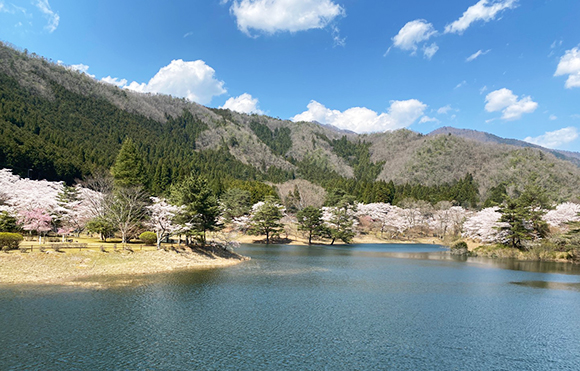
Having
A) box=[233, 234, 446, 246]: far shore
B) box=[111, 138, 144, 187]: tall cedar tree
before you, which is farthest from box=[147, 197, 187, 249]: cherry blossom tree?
box=[233, 234, 446, 246]: far shore

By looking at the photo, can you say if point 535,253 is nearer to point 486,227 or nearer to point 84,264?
point 486,227

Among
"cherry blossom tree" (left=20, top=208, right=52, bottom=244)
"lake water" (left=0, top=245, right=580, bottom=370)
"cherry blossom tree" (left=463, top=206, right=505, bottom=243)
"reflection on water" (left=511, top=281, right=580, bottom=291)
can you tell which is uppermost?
"cherry blossom tree" (left=463, top=206, right=505, bottom=243)

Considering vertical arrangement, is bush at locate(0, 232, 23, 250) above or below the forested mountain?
below

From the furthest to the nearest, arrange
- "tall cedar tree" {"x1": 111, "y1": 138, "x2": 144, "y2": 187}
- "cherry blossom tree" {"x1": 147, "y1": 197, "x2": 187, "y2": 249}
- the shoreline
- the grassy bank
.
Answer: "tall cedar tree" {"x1": 111, "y1": 138, "x2": 144, "y2": 187} → the grassy bank → "cherry blossom tree" {"x1": 147, "y1": 197, "x2": 187, "y2": 249} → the shoreline

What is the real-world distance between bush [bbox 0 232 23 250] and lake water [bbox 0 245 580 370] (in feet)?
28.3

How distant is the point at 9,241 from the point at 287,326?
29.6 meters

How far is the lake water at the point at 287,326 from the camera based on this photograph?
53.4ft

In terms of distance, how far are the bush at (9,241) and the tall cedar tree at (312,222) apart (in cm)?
6058

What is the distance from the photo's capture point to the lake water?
16.3 metres

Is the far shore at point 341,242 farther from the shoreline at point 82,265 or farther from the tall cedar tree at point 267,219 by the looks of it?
the shoreline at point 82,265

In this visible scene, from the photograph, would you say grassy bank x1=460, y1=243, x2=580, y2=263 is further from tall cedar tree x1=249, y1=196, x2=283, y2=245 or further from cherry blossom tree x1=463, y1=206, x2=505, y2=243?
tall cedar tree x1=249, y1=196, x2=283, y2=245

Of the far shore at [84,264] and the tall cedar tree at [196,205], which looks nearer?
the far shore at [84,264]

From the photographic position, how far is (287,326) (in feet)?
70.0

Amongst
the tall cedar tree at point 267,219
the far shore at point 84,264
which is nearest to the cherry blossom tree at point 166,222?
the far shore at point 84,264
